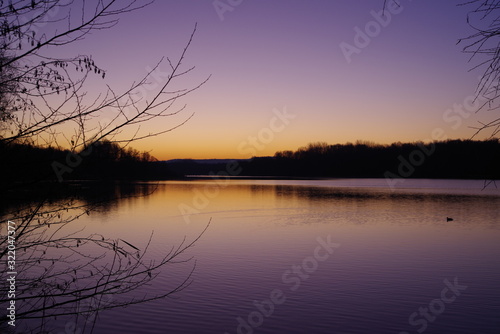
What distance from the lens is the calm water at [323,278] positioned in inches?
378

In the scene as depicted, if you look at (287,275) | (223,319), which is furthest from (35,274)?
(287,275)

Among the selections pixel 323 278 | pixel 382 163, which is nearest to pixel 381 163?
pixel 382 163

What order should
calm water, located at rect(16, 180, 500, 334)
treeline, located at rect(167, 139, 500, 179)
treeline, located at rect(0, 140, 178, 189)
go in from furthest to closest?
treeline, located at rect(167, 139, 500, 179) → calm water, located at rect(16, 180, 500, 334) → treeline, located at rect(0, 140, 178, 189)

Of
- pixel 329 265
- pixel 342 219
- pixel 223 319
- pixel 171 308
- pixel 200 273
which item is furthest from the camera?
pixel 342 219

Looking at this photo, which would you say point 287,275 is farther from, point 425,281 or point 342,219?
Answer: point 342,219

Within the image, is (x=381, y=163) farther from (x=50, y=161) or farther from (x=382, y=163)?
(x=50, y=161)

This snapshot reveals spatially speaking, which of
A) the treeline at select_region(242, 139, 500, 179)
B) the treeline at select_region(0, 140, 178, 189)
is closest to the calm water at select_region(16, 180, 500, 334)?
the treeline at select_region(0, 140, 178, 189)

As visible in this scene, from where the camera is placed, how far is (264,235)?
2173 cm

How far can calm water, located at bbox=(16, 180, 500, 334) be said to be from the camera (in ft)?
31.5

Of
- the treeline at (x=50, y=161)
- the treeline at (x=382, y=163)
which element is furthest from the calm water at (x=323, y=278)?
the treeline at (x=382, y=163)

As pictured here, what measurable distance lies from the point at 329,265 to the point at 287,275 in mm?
2235

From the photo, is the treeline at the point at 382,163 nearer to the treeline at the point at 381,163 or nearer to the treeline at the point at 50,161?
the treeline at the point at 381,163

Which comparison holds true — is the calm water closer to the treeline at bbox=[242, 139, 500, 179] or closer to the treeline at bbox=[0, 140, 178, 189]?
the treeline at bbox=[0, 140, 178, 189]

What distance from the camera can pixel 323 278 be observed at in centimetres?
1335
